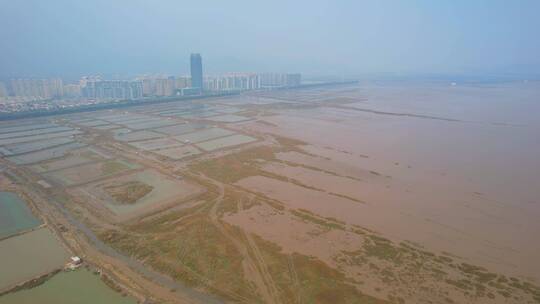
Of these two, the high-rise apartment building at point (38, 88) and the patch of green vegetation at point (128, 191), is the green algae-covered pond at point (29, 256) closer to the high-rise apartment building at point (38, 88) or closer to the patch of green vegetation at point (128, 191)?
the patch of green vegetation at point (128, 191)

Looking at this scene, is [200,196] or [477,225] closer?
[477,225]

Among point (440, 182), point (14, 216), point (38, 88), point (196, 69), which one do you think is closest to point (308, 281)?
point (440, 182)

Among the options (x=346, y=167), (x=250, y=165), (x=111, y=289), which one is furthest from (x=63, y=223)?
(x=346, y=167)

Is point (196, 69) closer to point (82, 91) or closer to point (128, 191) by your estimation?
point (82, 91)

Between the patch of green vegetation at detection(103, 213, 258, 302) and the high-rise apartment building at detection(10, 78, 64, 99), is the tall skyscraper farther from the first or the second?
the patch of green vegetation at detection(103, 213, 258, 302)

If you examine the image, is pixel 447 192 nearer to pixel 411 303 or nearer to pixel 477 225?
pixel 477 225

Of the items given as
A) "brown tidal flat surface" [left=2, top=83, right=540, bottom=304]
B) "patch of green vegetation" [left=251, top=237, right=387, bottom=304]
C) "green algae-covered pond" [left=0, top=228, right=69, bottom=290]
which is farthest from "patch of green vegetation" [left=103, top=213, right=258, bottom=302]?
"green algae-covered pond" [left=0, top=228, right=69, bottom=290]
